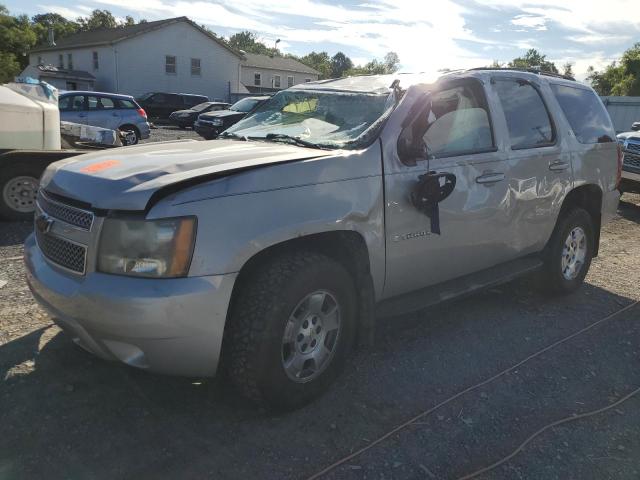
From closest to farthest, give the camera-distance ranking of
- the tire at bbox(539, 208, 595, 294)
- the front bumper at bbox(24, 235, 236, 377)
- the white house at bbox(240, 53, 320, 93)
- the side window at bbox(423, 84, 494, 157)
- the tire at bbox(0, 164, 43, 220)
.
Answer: the front bumper at bbox(24, 235, 236, 377) < the side window at bbox(423, 84, 494, 157) < the tire at bbox(539, 208, 595, 294) < the tire at bbox(0, 164, 43, 220) < the white house at bbox(240, 53, 320, 93)

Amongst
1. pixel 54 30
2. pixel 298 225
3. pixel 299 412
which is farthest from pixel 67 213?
pixel 54 30

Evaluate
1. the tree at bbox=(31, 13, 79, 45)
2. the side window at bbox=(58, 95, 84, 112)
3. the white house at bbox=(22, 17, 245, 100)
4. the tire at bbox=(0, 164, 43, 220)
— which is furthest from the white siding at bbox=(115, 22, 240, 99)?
the tire at bbox=(0, 164, 43, 220)

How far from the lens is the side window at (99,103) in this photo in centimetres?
1594

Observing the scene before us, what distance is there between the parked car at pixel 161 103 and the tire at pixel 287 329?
1161 inches

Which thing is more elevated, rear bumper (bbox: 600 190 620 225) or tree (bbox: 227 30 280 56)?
tree (bbox: 227 30 280 56)

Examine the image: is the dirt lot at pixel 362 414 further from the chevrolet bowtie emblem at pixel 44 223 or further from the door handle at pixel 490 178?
the door handle at pixel 490 178

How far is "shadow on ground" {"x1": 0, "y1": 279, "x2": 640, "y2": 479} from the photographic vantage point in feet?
8.89

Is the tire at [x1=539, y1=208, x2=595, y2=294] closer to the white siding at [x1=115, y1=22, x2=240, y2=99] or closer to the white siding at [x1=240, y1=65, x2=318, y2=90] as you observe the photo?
the white siding at [x1=115, y1=22, x2=240, y2=99]

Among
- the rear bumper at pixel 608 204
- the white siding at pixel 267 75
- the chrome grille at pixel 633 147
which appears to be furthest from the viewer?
the white siding at pixel 267 75

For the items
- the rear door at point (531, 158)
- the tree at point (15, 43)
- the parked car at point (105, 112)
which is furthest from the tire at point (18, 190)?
the tree at point (15, 43)

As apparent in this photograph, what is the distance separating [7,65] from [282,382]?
173 ft

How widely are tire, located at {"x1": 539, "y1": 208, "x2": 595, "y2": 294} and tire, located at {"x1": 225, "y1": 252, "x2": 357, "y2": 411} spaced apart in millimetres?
2581

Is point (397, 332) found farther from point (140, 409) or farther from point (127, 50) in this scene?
point (127, 50)

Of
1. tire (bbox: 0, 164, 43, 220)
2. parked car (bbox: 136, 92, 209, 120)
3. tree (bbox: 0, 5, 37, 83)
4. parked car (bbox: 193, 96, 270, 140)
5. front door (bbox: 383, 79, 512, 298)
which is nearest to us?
front door (bbox: 383, 79, 512, 298)
